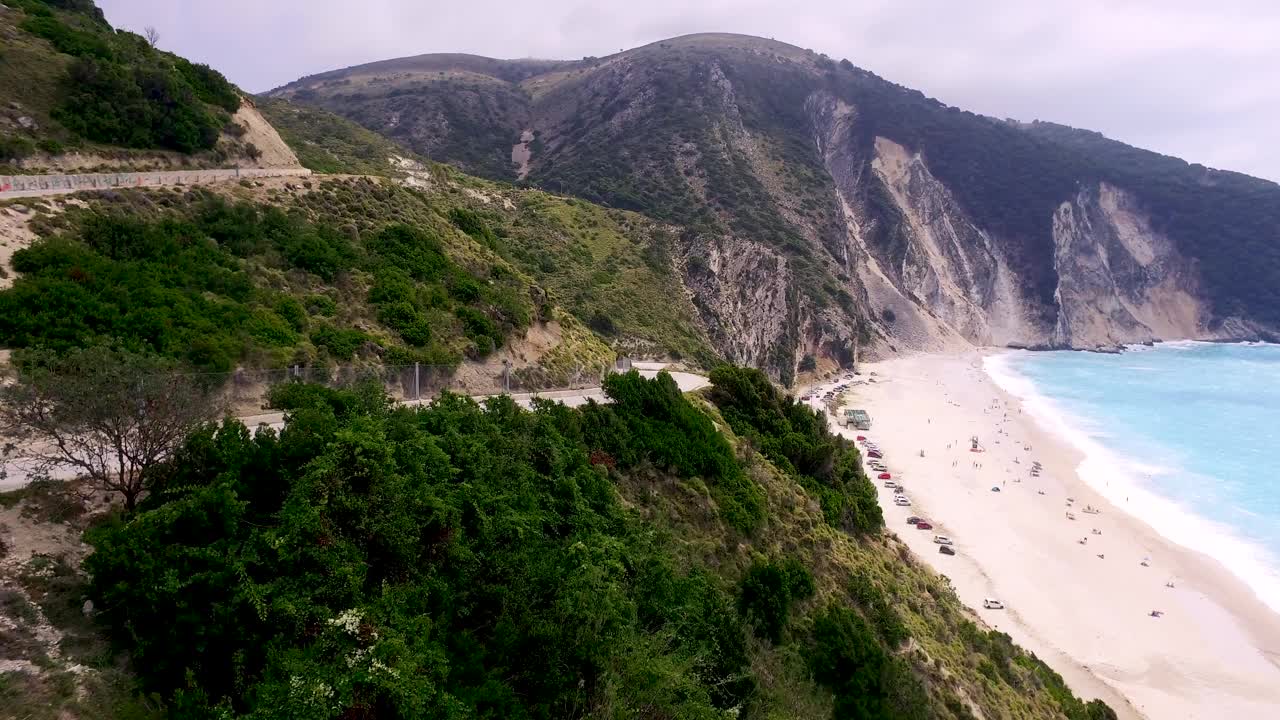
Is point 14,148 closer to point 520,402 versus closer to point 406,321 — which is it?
point 406,321

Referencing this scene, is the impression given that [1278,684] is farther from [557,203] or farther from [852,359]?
[852,359]

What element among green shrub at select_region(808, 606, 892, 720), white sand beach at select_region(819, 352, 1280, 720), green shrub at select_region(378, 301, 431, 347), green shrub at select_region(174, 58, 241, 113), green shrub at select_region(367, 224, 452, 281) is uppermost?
green shrub at select_region(174, 58, 241, 113)

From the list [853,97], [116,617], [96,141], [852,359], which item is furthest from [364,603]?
[853,97]

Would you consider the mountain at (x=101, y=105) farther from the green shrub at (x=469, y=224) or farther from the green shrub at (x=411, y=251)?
the green shrub at (x=469, y=224)

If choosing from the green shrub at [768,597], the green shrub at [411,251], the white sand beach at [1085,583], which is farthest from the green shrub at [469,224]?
the white sand beach at [1085,583]

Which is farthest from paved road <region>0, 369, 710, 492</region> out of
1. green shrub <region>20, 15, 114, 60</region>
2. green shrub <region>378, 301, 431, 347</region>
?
green shrub <region>20, 15, 114, 60</region>

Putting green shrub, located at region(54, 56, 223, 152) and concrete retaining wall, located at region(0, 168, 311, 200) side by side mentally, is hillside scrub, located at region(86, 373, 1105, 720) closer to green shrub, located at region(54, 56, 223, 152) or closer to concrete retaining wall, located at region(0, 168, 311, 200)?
concrete retaining wall, located at region(0, 168, 311, 200)

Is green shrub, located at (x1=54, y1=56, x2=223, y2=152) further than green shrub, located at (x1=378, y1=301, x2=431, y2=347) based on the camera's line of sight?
Yes

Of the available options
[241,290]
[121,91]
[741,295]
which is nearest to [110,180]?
[121,91]
